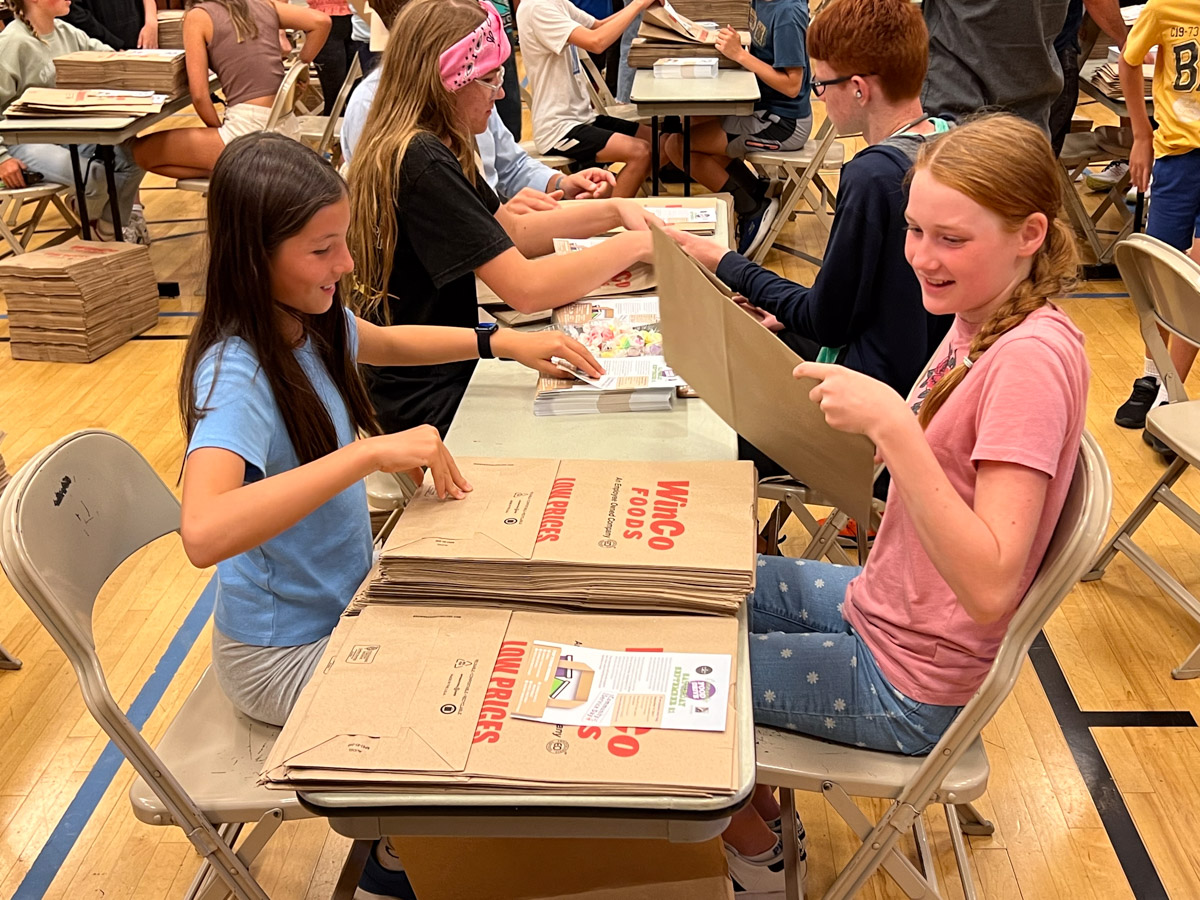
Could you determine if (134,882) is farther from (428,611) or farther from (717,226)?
(717,226)

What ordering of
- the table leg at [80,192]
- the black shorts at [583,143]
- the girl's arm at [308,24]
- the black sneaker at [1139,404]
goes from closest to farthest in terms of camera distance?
the black sneaker at [1139,404], the table leg at [80,192], the black shorts at [583,143], the girl's arm at [308,24]

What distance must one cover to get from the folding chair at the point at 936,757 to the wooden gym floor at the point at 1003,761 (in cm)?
57

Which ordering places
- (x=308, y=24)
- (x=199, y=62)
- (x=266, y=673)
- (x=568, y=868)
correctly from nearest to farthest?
(x=568, y=868)
(x=266, y=673)
(x=199, y=62)
(x=308, y=24)

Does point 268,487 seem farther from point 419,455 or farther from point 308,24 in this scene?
point 308,24

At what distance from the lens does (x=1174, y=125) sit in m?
3.46

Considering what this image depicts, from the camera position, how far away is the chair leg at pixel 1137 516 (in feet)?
9.22

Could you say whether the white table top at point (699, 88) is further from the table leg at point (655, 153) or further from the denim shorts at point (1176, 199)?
the denim shorts at point (1176, 199)

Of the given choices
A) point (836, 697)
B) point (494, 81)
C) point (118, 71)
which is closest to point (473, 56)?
point (494, 81)

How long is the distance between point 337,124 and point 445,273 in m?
3.52

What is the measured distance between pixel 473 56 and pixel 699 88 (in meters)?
2.49

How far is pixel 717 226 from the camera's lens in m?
2.72

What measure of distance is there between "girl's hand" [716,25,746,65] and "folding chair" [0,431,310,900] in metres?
3.68

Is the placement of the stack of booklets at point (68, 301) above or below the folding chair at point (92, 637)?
below

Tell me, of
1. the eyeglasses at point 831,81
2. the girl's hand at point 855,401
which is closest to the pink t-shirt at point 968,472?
the girl's hand at point 855,401
